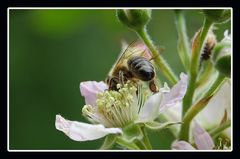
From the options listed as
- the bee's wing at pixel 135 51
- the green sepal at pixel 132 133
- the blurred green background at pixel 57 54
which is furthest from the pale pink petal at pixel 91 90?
the blurred green background at pixel 57 54

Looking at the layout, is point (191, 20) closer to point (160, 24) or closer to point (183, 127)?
point (160, 24)

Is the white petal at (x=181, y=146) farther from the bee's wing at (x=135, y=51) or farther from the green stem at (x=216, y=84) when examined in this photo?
the bee's wing at (x=135, y=51)

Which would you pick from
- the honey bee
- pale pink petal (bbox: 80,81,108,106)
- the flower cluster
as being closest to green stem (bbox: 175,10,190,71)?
the flower cluster

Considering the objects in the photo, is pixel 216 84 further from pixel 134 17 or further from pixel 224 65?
pixel 134 17

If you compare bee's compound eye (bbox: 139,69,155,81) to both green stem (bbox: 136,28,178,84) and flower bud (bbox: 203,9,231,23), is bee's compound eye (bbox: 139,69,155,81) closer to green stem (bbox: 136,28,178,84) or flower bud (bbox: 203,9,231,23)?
green stem (bbox: 136,28,178,84)

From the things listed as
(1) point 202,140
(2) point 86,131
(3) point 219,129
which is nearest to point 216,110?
(3) point 219,129

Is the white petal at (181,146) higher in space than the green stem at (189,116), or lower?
lower

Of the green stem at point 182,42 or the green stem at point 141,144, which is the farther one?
the green stem at point 182,42
